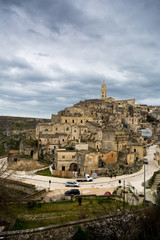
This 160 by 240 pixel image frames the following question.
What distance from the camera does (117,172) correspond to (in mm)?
36312

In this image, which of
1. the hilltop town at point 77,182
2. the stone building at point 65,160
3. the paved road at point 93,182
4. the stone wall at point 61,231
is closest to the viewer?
the stone wall at point 61,231

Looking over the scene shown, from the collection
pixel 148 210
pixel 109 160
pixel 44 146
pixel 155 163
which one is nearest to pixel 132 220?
pixel 148 210

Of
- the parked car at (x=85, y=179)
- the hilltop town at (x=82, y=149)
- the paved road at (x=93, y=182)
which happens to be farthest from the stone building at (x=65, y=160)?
the parked car at (x=85, y=179)

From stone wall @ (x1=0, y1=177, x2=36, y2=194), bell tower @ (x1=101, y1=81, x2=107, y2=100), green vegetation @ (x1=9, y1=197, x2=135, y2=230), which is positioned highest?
bell tower @ (x1=101, y1=81, x2=107, y2=100)

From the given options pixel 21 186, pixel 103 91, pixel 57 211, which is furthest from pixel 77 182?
pixel 103 91

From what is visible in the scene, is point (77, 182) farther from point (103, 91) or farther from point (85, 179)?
point (103, 91)

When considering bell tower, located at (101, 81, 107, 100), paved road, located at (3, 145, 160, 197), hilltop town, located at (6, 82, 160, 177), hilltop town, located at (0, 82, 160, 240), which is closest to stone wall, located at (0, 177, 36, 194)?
hilltop town, located at (0, 82, 160, 240)

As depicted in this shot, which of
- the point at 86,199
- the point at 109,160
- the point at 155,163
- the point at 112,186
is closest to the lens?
the point at 86,199

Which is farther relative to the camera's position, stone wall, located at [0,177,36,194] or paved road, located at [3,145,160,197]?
paved road, located at [3,145,160,197]

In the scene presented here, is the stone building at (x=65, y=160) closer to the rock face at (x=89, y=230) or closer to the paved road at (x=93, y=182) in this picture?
the paved road at (x=93, y=182)

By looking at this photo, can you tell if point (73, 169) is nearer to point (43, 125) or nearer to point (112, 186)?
point (112, 186)

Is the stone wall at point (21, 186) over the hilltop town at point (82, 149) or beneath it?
beneath

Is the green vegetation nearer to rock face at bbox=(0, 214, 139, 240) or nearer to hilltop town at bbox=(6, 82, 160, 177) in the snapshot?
rock face at bbox=(0, 214, 139, 240)

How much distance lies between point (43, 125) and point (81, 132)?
37.3 feet
